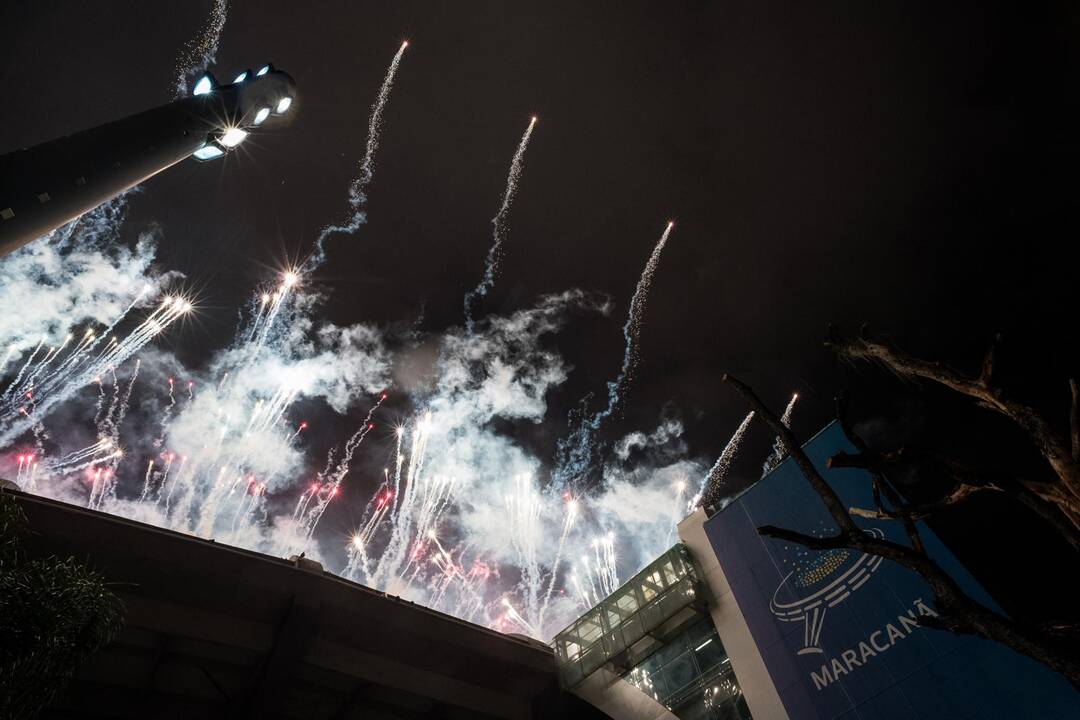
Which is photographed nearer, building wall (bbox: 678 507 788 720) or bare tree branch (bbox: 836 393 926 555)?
bare tree branch (bbox: 836 393 926 555)

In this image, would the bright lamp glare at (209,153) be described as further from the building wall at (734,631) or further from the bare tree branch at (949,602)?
the bare tree branch at (949,602)

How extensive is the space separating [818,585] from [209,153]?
32.6 meters

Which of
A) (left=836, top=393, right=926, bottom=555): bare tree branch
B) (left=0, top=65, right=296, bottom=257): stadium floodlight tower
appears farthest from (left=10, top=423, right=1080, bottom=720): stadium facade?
(left=836, top=393, right=926, bottom=555): bare tree branch

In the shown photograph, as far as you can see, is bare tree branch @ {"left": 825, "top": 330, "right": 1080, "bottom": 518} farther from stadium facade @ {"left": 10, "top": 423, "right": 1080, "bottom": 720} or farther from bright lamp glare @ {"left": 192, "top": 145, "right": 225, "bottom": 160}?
bright lamp glare @ {"left": 192, "top": 145, "right": 225, "bottom": 160}

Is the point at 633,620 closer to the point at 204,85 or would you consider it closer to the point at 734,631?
the point at 734,631

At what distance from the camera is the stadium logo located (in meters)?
16.7

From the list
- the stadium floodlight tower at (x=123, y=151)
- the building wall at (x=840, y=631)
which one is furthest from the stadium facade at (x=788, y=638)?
the stadium floodlight tower at (x=123, y=151)

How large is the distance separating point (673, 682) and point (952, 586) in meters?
18.7

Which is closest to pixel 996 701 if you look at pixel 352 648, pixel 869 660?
pixel 869 660

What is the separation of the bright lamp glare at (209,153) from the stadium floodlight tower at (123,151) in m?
0.04

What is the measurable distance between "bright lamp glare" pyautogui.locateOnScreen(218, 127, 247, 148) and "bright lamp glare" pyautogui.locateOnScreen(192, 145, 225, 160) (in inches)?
17.9

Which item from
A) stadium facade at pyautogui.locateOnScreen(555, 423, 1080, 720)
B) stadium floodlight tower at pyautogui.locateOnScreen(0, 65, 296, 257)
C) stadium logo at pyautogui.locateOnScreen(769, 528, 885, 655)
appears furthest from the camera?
stadium logo at pyautogui.locateOnScreen(769, 528, 885, 655)

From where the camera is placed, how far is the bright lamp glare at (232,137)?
2717 centimetres

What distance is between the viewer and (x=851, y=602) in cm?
1645
